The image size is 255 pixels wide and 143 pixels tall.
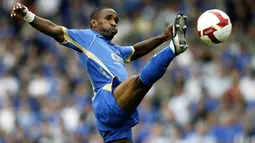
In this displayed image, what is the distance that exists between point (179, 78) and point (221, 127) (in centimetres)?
174

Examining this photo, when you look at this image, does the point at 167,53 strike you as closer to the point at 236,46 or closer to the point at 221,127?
the point at 221,127

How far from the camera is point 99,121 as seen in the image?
370 inches

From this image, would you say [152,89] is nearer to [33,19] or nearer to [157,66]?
[33,19]

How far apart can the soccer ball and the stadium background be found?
151 inches

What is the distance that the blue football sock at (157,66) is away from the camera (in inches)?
336

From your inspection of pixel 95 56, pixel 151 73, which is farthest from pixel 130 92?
pixel 95 56

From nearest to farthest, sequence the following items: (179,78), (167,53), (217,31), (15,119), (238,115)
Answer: (167,53) < (217,31) < (238,115) < (179,78) < (15,119)

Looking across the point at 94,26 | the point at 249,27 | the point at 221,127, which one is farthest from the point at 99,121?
the point at 249,27

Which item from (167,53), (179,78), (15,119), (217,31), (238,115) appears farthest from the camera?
(15,119)

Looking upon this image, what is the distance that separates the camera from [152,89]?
15328mm

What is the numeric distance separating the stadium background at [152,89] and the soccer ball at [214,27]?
12.6 feet

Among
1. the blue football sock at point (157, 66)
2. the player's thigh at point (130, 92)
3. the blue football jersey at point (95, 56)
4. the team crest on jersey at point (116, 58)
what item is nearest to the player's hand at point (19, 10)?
the blue football jersey at point (95, 56)

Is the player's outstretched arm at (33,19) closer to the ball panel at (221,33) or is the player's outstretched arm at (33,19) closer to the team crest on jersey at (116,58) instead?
the team crest on jersey at (116,58)

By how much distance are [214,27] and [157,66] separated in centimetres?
107
